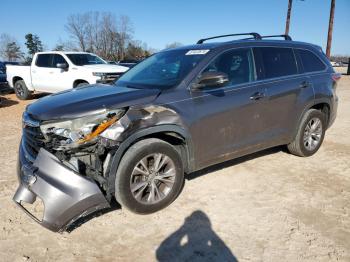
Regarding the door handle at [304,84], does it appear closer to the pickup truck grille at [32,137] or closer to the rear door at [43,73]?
the pickup truck grille at [32,137]

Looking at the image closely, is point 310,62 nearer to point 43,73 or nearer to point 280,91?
point 280,91

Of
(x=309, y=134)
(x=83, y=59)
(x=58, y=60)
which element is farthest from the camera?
(x=58, y=60)

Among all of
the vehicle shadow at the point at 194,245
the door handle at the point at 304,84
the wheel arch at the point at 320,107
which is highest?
the door handle at the point at 304,84

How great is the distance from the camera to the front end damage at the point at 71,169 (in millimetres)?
2916

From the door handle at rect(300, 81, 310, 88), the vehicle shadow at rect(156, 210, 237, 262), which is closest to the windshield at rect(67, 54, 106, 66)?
the door handle at rect(300, 81, 310, 88)

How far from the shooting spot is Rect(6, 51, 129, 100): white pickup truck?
9.95 meters

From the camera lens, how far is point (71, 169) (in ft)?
9.89

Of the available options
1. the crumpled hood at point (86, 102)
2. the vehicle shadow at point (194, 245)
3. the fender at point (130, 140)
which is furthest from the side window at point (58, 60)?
the vehicle shadow at point (194, 245)

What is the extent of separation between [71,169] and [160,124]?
3.25 feet

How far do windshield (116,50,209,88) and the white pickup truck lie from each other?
4.89m

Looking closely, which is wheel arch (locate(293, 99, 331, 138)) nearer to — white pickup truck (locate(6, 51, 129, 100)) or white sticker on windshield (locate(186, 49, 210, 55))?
white sticker on windshield (locate(186, 49, 210, 55))

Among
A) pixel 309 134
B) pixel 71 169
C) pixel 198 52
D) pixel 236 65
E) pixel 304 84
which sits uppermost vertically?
pixel 198 52

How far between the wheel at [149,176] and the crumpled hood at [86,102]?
1.51 feet

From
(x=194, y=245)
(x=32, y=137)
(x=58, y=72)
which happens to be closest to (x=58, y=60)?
(x=58, y=72)
